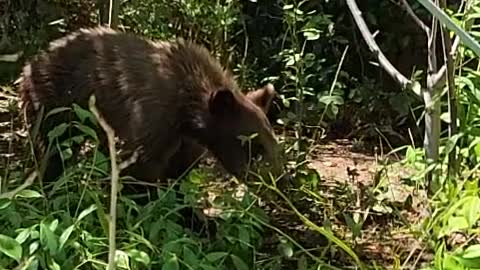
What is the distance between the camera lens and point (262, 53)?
7402mm

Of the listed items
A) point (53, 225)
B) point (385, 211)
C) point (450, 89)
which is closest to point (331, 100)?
point (385, 211)

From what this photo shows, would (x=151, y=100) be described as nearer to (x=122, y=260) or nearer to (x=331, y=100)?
(x=331, y=100)

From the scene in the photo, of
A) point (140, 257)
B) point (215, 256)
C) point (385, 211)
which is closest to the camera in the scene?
point (140, 257)

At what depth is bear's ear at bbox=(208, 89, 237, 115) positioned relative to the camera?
18.0 ft

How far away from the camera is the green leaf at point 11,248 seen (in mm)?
3729

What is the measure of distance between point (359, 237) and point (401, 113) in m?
1.82

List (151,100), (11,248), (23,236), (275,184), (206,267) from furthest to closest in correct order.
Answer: (151,100), (275,184), (206,267), (23,236), (11,248)

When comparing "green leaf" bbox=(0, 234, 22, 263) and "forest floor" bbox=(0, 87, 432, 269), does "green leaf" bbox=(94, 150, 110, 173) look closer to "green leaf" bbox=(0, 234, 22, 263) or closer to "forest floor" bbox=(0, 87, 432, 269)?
"green leaf" bbox=(0, 234, 22, 263)

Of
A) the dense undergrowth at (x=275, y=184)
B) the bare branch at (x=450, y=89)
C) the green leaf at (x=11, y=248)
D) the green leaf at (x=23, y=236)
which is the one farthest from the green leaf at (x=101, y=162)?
the bare branch at (x=450, y=89)

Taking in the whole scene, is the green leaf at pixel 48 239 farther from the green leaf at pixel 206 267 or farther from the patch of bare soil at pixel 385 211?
the patch of bare soil at pixel 385 211

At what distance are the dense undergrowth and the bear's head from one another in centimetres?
13

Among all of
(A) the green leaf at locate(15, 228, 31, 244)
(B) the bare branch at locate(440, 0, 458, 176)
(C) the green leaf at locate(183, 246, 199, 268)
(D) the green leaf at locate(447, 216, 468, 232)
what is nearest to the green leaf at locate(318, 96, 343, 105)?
(B) the bare branch at locate(440, 0, 458, 176)

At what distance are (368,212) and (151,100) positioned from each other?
119cm

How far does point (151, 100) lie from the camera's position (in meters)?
5.42
